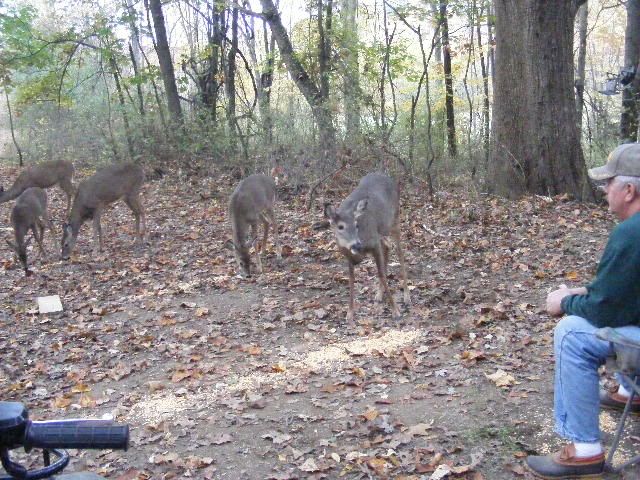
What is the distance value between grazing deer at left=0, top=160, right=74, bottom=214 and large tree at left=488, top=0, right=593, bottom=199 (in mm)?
10472

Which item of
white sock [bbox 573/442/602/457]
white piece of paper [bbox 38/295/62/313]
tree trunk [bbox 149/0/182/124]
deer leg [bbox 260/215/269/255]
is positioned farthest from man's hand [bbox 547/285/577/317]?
tree trunk [bbox 149/0/182/124]

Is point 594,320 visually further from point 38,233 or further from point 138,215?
point 38,233

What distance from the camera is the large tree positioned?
450 inches

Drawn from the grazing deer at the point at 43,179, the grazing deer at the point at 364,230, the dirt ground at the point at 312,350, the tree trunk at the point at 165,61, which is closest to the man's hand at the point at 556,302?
the dirt ground at the point at 312,350

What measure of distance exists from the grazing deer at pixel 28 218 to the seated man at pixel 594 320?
10.2 meters

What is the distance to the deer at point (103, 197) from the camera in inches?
514

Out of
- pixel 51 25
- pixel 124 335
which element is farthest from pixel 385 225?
pixel 51 25

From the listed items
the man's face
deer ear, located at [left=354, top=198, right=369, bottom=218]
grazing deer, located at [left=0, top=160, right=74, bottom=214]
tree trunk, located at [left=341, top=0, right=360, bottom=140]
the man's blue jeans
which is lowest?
the man's blue jeans

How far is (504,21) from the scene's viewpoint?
11.7m

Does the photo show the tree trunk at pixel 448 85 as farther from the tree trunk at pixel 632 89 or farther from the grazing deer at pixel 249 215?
the grazing deer at pixel 249 215

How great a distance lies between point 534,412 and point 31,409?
4.49 meters

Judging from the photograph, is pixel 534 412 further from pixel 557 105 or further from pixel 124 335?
Answer: pixel 557 105

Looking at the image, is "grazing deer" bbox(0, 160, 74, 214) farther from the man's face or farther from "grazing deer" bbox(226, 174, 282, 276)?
the man's face

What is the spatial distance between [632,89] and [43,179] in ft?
43.1
